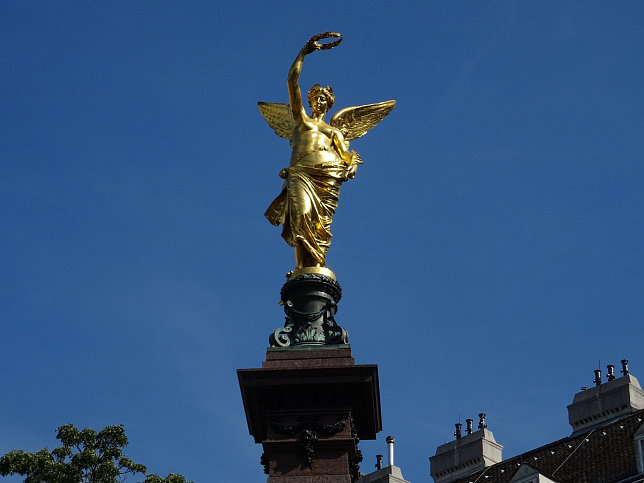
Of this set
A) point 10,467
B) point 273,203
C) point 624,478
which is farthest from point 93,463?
point 624,478

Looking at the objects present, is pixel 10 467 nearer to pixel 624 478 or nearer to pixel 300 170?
pixel 300 170

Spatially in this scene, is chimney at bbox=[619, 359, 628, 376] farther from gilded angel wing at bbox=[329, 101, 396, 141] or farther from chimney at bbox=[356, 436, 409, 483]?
gilded angel wing at bbox=[329, 101, 396, 141]

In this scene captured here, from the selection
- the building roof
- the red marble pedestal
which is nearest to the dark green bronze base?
the red marble pedestal

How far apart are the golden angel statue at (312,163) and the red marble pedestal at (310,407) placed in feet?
8.01

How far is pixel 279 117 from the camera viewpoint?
95.5 feet

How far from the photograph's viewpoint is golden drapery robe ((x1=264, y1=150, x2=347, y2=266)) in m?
26.9

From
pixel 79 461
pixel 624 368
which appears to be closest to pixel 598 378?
pixel 624 368

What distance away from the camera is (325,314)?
25750 mm

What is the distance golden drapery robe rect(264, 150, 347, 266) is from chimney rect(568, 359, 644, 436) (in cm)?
2598

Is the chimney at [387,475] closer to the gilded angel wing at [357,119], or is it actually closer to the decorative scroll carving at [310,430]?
the gilded angel wing at [357,119]

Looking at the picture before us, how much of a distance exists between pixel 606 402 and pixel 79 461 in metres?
21.2

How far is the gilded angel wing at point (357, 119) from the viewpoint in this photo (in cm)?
2888

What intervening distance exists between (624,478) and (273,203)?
21.0 meters

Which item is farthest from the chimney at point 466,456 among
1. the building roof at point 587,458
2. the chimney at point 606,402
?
the chimney at point 606,402
